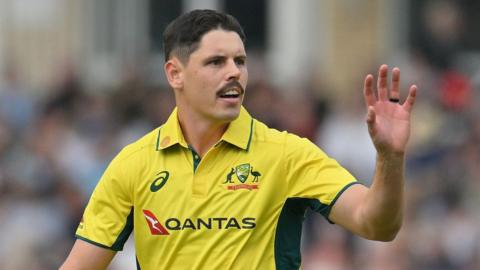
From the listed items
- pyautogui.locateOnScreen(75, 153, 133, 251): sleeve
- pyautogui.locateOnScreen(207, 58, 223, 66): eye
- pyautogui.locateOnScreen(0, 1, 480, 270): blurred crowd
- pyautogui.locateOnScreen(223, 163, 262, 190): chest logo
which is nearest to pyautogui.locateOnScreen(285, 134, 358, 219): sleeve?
pyautogui.locateOnScreen(223, 163, 262, 190): chest logo

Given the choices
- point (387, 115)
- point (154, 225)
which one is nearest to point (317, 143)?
point (154, 225)

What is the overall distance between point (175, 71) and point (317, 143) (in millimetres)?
7044

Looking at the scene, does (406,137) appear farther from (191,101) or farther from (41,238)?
(41,238)

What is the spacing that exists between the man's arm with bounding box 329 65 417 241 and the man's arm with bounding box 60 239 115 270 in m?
1.25

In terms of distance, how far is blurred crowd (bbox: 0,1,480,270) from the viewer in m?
13.0

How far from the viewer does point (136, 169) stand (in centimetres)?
713

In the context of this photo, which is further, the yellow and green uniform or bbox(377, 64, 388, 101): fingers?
the yellow and green uniform

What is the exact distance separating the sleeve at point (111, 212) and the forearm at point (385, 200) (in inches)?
45.3

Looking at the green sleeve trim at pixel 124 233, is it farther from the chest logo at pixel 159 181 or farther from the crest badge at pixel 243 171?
the crest badge at pixel 243 171

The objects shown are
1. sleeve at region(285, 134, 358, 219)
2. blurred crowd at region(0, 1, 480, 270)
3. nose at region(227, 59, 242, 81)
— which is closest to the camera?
sleeve at region(285, 134, 358, 219)

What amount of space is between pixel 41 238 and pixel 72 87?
258cm

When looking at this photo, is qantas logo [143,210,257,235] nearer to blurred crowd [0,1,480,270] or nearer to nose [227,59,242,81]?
nose [227,59,242,81]

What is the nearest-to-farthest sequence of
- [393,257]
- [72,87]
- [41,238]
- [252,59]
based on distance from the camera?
[393,257]
[41,238]
[72,87]
[252,59]

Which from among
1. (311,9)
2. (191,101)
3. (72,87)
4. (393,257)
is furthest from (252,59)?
(191,101)
